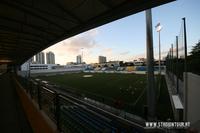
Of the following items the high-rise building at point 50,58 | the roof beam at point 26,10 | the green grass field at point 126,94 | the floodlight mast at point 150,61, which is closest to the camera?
the roof beam at point 26,10

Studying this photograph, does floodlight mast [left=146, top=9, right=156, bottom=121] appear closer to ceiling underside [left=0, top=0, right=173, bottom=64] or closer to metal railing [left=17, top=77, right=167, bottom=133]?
ceiling underside [left=0, top=0, right=173, bottom=64]

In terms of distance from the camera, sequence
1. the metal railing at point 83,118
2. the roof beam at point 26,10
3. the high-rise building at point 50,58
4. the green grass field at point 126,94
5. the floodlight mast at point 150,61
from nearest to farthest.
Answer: the metal railing at point 83,118
the roof beam at point 26,10
the floodlight mast at point 150,61
the green grass field at point 126,94
the high-rise building at point 50,58

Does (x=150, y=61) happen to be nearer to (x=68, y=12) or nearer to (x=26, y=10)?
(x=68, y=12)

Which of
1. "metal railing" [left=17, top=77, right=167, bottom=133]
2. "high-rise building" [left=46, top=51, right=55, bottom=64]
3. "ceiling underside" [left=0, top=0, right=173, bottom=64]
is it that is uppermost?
"high-rise building" [left=46, top=51, right=55, bottom=64]

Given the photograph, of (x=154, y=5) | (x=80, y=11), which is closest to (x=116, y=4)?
(x=154, y=5)

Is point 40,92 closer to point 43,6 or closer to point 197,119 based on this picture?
point 43,6

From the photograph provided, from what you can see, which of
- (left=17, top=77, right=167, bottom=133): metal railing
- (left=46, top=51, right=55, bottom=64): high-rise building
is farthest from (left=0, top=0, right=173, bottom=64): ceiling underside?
(left=46, top=51, right=55, bottom=64): high-rise building

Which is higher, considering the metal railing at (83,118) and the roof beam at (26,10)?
the roof beam at (26,10)

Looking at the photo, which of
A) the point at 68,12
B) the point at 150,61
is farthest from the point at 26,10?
the point at 150,61

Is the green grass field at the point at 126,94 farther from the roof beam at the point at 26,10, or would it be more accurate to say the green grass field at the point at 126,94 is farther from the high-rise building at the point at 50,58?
the high-rise building at the point at 50,58

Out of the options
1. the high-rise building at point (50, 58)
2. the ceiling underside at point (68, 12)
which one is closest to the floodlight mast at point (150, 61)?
the ceiling underside at point (68, 12)

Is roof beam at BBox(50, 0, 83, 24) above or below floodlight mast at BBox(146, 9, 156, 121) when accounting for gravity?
above

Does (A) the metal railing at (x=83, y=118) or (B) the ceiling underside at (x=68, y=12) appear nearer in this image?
(A) the metal railing at (x=83, y=118)

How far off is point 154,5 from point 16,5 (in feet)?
13.7
